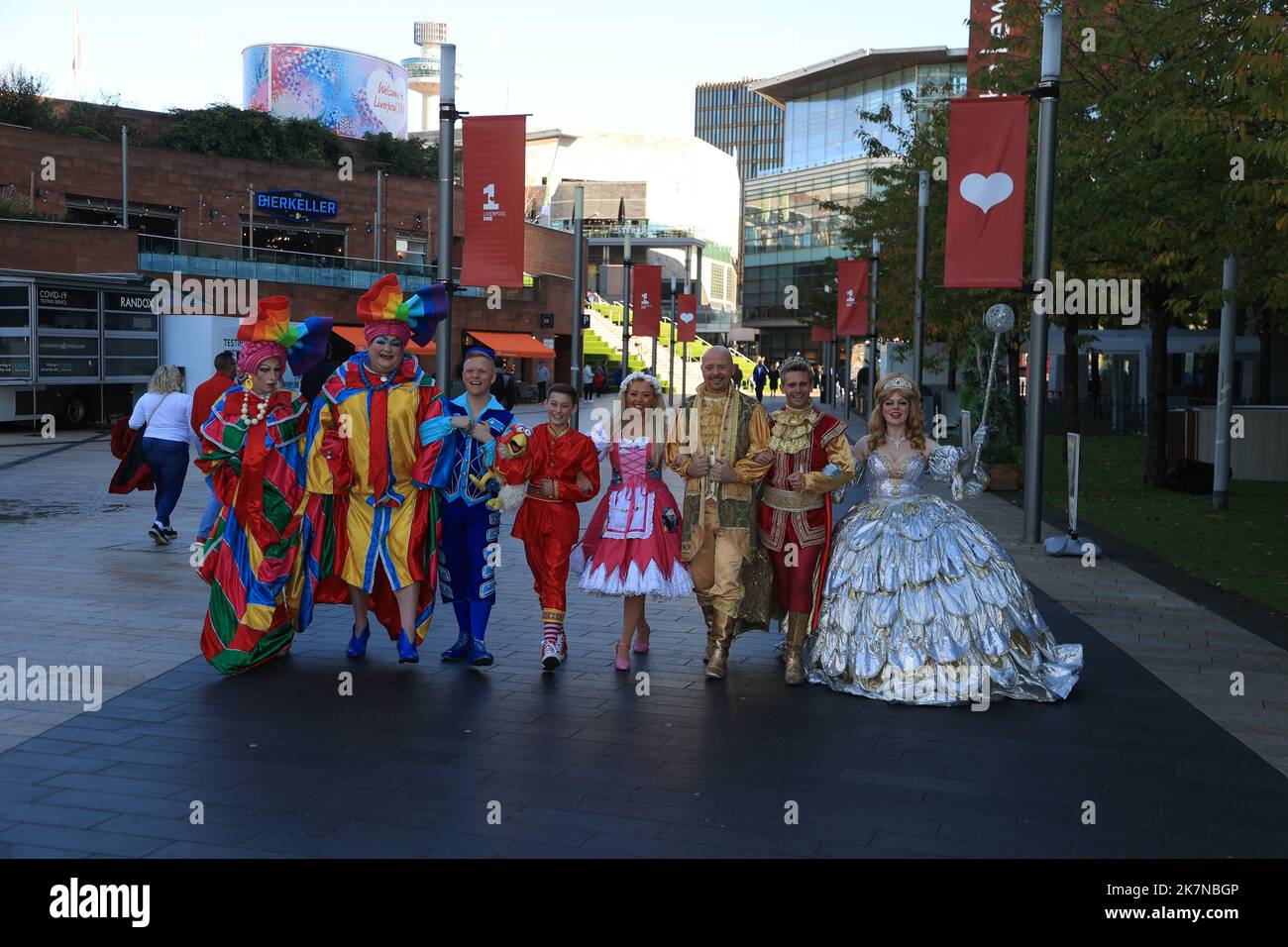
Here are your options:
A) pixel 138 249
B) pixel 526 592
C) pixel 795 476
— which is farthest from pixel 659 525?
pixel 138 249

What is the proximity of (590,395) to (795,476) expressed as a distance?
46.6 meters

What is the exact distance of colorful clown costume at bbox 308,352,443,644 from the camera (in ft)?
25.5

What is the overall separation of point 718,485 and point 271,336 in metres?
2.74

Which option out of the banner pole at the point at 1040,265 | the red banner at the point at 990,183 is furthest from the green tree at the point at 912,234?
the red banner at the point at 990,183

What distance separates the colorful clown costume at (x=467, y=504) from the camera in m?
7.80

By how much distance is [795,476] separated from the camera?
7730mm

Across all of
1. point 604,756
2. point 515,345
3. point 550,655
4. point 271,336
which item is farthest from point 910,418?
point 515,345

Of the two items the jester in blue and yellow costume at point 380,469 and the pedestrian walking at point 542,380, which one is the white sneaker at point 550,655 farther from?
the pedestrian walking at point 542,380

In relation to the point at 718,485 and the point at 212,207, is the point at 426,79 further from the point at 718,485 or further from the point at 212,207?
the point at 718,485

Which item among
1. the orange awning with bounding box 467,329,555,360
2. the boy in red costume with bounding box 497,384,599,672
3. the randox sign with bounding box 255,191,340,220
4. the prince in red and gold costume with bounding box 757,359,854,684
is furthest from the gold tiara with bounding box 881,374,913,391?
the randox sign with bounding box 255,191,340,220

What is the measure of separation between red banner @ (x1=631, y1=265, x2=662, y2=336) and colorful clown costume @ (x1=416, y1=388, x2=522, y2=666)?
28.0 meters

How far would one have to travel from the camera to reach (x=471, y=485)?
793cm

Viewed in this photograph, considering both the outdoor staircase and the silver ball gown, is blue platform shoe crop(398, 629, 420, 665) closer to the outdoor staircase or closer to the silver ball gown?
the silver ball gown
